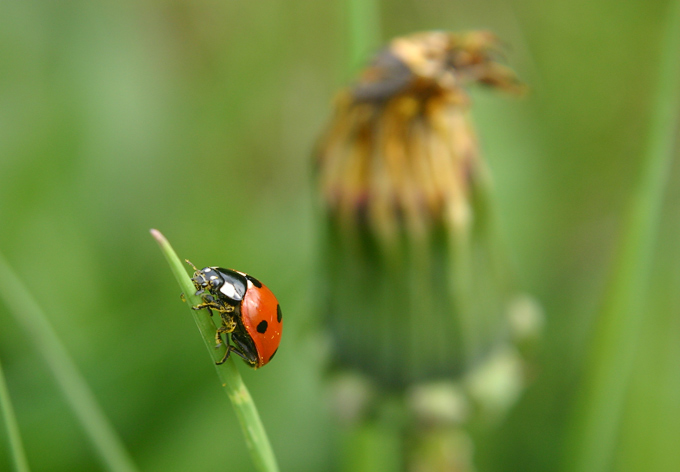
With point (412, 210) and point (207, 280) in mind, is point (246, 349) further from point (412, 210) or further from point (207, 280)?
point (412, 210)

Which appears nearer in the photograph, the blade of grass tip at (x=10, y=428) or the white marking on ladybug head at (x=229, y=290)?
the blade of grass tip at (x=10, y=428)

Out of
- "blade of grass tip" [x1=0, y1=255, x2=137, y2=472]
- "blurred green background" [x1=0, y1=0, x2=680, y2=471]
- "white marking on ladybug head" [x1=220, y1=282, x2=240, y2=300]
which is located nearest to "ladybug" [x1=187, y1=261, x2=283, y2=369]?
"white marking on ladybug head" [x1=220, y1=282, x2=240, y2=300]

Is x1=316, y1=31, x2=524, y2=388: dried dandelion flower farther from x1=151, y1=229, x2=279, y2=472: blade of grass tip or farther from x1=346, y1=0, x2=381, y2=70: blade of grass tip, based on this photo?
x1=151, y1=229, x2=279, y2=472: blade of grass tip

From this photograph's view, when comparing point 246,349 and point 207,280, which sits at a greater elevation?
point 207,280

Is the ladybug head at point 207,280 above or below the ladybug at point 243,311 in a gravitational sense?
above

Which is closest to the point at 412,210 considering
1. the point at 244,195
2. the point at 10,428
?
the point at 10,428

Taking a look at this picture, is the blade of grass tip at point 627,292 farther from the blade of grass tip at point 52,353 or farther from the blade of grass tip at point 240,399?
the blade of grass tip at point 52,353

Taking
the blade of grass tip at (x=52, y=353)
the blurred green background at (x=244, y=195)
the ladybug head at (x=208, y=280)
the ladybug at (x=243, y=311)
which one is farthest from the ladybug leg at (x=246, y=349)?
the blurred green background at (x=244, y=195)
